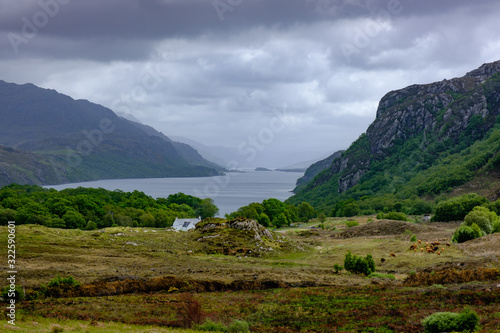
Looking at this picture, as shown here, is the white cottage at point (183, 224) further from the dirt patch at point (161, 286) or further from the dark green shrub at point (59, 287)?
the dark green shrub at point (59, 287)

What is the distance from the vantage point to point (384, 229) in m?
87.9

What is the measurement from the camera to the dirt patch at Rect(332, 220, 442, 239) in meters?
84.8

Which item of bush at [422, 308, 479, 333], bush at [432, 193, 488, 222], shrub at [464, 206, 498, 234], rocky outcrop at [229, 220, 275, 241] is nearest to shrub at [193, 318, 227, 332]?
bush at [422, 308, 479, 333]

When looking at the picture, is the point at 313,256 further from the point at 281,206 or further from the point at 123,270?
the point at 281,206

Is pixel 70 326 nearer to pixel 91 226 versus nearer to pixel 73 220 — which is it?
pixel 91 226

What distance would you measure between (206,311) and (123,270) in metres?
17.2

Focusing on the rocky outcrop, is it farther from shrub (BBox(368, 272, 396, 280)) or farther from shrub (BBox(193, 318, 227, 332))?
shrub (BBox(193, 318, 227, 332))

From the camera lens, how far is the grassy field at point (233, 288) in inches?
884

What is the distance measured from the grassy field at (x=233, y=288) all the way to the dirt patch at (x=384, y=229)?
2378 cm

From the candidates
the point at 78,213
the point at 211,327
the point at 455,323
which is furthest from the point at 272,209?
the point at 455,323

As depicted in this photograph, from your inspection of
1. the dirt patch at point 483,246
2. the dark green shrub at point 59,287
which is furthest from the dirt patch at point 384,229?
the dark green shrub at point 59,287

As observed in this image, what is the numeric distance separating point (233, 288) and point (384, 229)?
202 ft

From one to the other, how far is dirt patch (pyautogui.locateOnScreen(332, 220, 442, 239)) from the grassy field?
23776 millimetres

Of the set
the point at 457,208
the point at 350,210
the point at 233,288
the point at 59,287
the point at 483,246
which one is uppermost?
the point at 59,287
